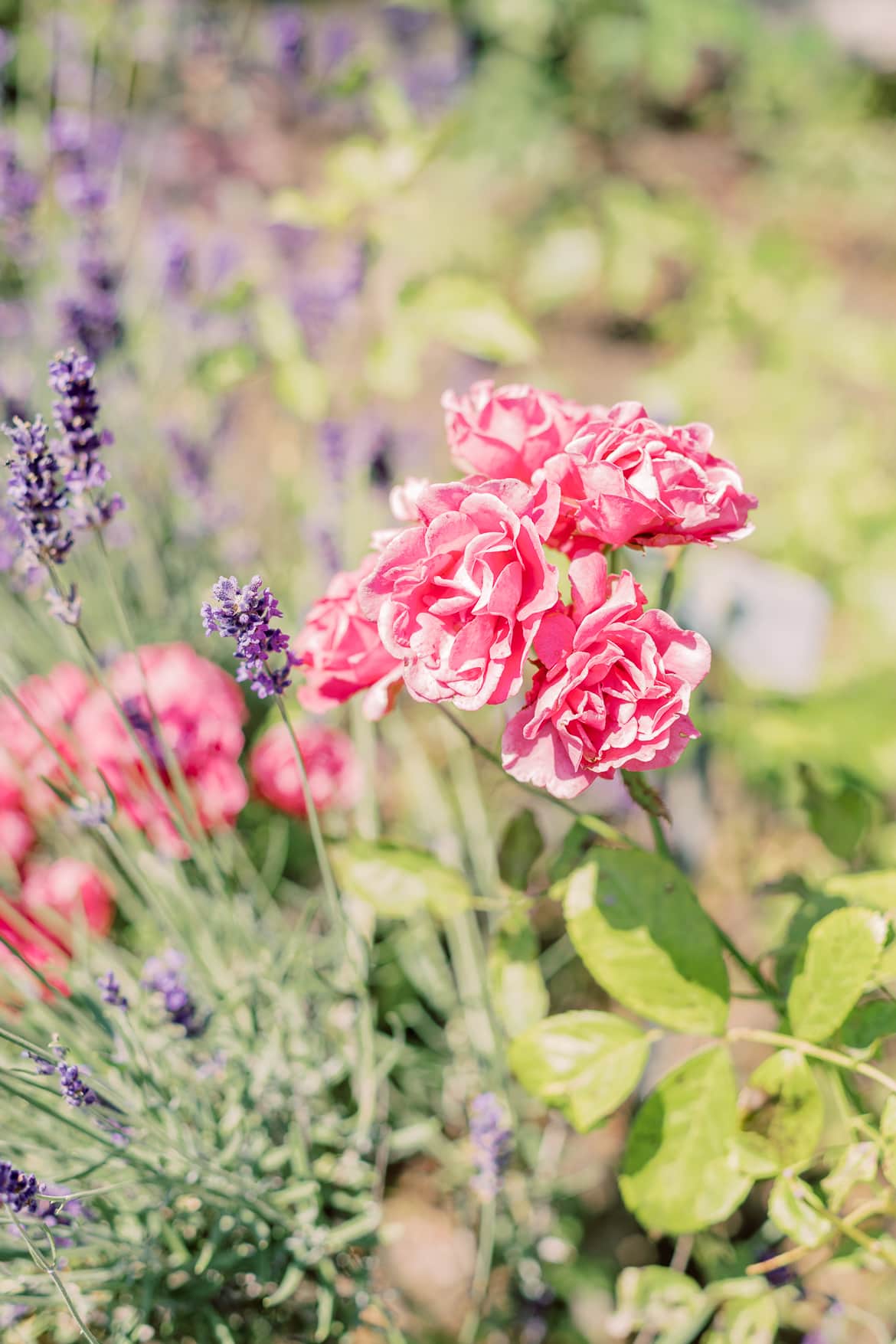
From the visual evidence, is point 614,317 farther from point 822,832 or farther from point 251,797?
point 822,832

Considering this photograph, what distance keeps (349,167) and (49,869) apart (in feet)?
3.09

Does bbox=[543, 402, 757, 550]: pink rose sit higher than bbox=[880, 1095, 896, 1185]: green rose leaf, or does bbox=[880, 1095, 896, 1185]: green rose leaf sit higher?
bbox=[543, 402, 757, 550]: pink rose

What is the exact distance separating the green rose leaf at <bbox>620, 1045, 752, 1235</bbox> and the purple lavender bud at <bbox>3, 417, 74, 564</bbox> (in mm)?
584

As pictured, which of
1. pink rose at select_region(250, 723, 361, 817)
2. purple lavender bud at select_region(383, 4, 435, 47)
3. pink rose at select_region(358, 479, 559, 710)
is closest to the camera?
pink rose at select_region(358, 479, 559, 710)

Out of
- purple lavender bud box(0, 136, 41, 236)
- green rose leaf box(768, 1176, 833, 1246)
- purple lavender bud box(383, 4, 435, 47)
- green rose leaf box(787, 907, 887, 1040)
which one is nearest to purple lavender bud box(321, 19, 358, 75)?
purple lavender bud box(383, 4, 435, 47)

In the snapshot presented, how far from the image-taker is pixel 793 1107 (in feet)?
2.15

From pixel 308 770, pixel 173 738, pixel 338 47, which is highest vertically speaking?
pixel 338 47

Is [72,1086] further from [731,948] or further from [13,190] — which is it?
[13,190]

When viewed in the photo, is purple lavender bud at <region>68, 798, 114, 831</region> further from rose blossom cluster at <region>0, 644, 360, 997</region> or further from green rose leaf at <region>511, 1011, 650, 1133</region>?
green rose leaf at <region>511, 1011, 650, 1133</region>

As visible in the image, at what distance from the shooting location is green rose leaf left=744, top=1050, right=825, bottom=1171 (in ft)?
2.12

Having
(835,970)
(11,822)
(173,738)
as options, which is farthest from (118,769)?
(835,970)

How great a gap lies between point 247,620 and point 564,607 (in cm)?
19

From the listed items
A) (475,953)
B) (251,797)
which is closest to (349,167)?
(251,797)

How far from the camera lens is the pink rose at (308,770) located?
1.19 metres
